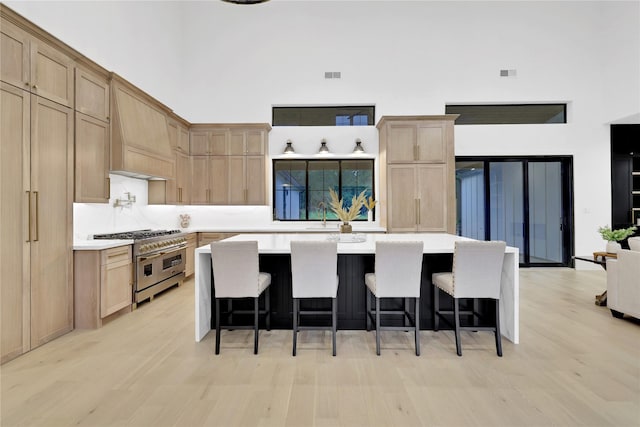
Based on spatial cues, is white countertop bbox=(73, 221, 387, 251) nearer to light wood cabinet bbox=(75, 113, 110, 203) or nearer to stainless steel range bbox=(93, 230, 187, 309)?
stainless steel range bbox=(93, 230, 187, 309)

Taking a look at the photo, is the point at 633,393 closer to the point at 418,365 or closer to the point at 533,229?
the point at 418,365

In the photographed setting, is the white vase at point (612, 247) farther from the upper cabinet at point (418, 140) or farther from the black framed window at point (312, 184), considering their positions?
the black framed window at point (312, 184)

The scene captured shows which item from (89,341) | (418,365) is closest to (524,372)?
(418,365)

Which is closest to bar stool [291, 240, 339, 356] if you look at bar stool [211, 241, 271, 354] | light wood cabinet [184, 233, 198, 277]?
bar stool [211, 241, 271, 354]

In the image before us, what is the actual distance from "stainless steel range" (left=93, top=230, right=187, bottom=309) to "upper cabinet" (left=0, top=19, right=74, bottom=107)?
1723 mm

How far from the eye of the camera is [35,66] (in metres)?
2.79

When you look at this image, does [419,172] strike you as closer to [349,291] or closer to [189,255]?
[349,291]

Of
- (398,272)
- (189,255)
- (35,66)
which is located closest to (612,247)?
(398,272)

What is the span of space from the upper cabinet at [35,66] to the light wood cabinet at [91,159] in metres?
0.31

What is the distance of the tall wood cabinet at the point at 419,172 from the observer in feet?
17.9

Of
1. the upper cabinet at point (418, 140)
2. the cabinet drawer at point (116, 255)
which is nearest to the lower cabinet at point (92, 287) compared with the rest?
the cabinet drawer at point (116, 255)

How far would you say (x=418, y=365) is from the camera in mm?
2520

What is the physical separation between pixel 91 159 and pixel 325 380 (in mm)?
3356

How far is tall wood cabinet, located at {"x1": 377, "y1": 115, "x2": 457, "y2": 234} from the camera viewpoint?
17.9 feet
